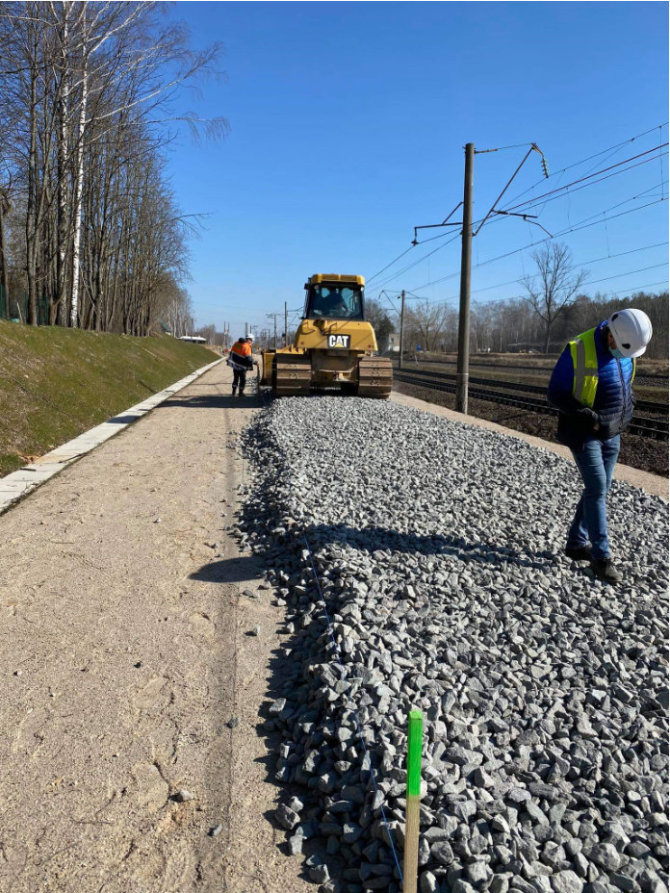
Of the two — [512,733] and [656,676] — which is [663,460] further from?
[512,733]

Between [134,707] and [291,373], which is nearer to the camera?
[134,707]

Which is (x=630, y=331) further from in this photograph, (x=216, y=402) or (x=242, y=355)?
(x=216, y=402)

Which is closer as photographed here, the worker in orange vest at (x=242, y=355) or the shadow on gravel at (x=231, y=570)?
the shadow on gravel at (x=231, y=570)

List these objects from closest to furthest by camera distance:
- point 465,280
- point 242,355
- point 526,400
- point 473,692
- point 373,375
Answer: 1. point 473,692
2. point 373,375
3. point 465,280
4. point 242,355
5. point 526,400

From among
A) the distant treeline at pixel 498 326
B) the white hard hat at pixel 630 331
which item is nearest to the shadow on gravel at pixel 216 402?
the white hard hat at pixel 630 331

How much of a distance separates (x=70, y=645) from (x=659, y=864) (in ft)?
11.1

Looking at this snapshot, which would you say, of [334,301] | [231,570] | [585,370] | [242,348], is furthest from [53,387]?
[585,370]

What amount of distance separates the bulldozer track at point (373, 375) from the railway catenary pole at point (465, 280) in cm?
217

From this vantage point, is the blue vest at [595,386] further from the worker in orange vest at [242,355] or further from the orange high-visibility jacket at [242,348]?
the orange high-visibility jacket at [242,348]

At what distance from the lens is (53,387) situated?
13.1 meters

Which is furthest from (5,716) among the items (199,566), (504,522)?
(504,522)

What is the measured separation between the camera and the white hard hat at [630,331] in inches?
169

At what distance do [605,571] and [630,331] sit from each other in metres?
1.78

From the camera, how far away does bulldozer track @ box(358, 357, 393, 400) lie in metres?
16.4
